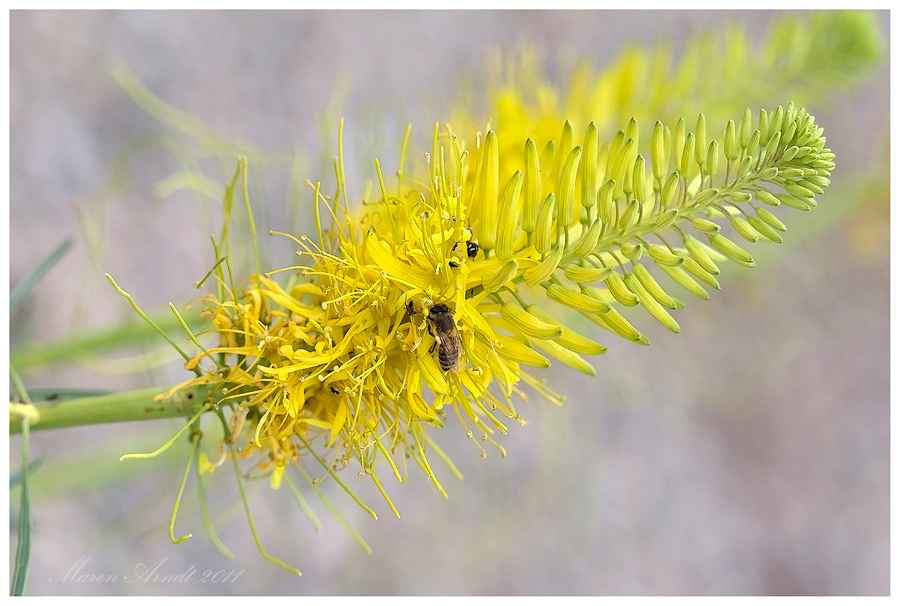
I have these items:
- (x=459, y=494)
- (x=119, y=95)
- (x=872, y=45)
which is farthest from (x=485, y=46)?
(x=459, y=494)

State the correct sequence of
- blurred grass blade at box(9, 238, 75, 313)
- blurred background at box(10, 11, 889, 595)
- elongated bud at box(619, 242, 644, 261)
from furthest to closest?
blurred background at box(10, 11, 889, 595) < blurred grass blade at box(9, 238, 75, 313) < elongated bud at box(619, 242, 644, 261)

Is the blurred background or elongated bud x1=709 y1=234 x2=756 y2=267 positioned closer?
elongated bud x1=709 y1=234 x2=756 y2=267

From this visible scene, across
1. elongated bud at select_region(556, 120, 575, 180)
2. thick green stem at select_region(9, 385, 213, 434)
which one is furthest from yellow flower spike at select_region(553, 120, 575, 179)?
thick green stem at select_region(9, 385, 213, 434)

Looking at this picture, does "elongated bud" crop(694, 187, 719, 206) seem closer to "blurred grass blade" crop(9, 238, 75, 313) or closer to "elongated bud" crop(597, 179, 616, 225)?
"elongated bud" crop(597, 179, 616, 225)

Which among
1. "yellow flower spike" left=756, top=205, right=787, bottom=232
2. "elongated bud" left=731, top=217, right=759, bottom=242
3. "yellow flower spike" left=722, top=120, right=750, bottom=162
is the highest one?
"yellow flower spike" left=722, top=120, right=750, bottom=162

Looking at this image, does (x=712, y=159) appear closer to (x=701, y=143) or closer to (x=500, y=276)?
(x=701, y=143)

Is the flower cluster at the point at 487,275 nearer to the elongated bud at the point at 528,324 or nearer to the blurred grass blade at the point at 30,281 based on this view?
the elongated bud at the point at 528,324

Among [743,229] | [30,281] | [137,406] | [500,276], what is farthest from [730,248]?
[30,281]
